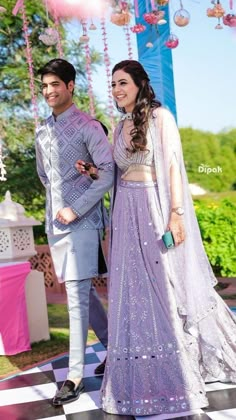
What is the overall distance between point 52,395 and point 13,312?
2.95 feet

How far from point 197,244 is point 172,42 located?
4.92 feet

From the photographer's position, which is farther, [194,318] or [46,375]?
[46,375]

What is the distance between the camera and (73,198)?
236 cm

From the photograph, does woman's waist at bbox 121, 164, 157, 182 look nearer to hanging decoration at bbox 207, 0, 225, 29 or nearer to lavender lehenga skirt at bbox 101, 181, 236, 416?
lavender lehenga skirt at bbox 101, 181, 236, 416

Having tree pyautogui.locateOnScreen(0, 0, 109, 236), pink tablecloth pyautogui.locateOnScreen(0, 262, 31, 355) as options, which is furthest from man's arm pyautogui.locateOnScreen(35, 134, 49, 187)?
tree pyautogui.locateOnScreen(0, 0, 109, 236)

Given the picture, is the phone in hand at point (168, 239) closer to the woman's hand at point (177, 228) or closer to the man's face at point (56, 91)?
the woman's hand at point (177, 228)

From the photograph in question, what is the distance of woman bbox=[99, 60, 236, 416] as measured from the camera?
210 centimetres

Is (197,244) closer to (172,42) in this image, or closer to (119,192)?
(119,192)

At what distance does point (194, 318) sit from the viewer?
2.23m

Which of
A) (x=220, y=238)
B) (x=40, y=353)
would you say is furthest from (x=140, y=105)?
(x=220, y=238)

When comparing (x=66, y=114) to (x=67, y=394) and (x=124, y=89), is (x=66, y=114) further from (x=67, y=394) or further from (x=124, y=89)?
(x=67, y=394)

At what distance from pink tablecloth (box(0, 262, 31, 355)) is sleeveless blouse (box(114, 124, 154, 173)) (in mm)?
1279

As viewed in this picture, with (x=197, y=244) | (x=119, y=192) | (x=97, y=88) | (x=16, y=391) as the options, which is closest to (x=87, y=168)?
(x=119, y=192)

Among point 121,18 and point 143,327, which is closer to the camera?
point 143,327
